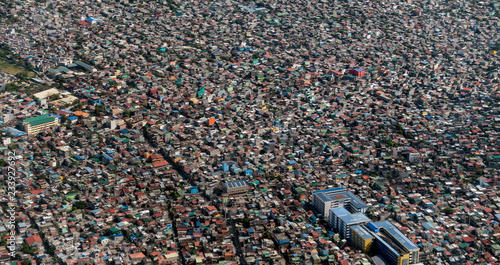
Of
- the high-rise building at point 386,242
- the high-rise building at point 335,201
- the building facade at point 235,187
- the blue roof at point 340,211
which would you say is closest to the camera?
the high-rise building at point 386,242

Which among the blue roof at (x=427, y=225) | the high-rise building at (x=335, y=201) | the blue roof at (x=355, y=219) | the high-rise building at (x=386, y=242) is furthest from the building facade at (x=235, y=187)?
the blue roof at (x=427, y=225)

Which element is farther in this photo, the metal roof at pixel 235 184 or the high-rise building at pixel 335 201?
the metal roof at pixel 235 184

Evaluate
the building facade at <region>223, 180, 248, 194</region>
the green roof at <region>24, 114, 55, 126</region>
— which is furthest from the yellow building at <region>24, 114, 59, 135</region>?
the building facade at <region>223, 180, 248, 194</region>

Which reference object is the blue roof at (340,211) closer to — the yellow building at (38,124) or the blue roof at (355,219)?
the blue roof at (355,219)

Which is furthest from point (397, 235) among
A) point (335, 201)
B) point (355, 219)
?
point (335, 201)

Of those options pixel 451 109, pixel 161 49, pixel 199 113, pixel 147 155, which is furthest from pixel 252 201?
pixel 161 49

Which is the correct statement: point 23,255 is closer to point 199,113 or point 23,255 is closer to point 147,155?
point 147,155
